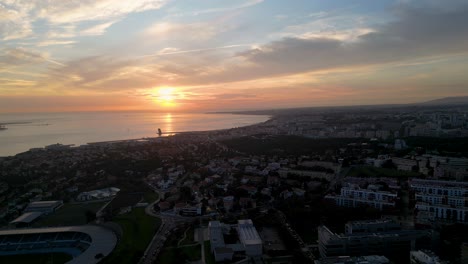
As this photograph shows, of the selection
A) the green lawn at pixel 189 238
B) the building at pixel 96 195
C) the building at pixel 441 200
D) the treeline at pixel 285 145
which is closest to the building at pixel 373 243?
the building at pixel 441 200

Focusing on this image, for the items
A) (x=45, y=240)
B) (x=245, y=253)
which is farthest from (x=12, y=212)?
(x=245, y=253)

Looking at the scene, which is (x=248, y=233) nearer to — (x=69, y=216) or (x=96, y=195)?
(x=69, y=216)

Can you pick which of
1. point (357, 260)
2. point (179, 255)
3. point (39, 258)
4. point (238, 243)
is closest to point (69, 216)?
point (39, 258)

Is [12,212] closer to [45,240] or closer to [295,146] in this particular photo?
[45,240]

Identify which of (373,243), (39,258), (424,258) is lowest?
(39,258)

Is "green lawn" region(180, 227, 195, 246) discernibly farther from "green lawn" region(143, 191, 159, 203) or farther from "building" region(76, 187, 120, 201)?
"building" region(76, 187, 120, 201)

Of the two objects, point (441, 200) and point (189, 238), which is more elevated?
point (441, 200)
